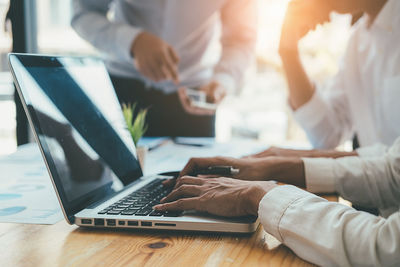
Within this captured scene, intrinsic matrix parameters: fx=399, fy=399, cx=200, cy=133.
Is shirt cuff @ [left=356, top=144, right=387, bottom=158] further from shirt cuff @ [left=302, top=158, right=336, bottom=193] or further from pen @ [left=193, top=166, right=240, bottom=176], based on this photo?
pen @ [left=193, top=166, right=240, bottom=176]

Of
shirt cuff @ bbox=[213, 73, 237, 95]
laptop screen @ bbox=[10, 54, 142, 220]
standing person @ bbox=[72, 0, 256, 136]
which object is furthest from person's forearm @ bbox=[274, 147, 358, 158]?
shirt cuff @ bbox=[213, 73, 237, 95]

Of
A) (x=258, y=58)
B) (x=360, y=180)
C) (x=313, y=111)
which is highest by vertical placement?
(x=258, y=58)

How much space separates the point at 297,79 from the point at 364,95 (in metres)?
0.26

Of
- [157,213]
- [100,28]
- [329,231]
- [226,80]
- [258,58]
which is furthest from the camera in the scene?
[258,58]

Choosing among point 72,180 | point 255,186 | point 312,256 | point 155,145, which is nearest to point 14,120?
point 155,145

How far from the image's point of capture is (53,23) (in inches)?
119

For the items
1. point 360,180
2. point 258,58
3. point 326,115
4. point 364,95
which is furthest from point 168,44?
point 258,58

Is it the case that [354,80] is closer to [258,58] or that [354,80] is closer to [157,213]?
[157,213]

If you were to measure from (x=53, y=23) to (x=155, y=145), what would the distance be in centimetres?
194

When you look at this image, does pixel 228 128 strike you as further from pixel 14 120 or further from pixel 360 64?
pixel 360 64

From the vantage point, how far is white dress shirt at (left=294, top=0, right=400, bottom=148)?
4.20 feet

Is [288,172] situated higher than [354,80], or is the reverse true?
[354,80]

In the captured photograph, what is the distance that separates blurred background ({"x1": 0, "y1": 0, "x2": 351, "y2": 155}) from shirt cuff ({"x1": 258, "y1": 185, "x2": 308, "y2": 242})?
1100 mm

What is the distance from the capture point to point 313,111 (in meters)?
1.55
